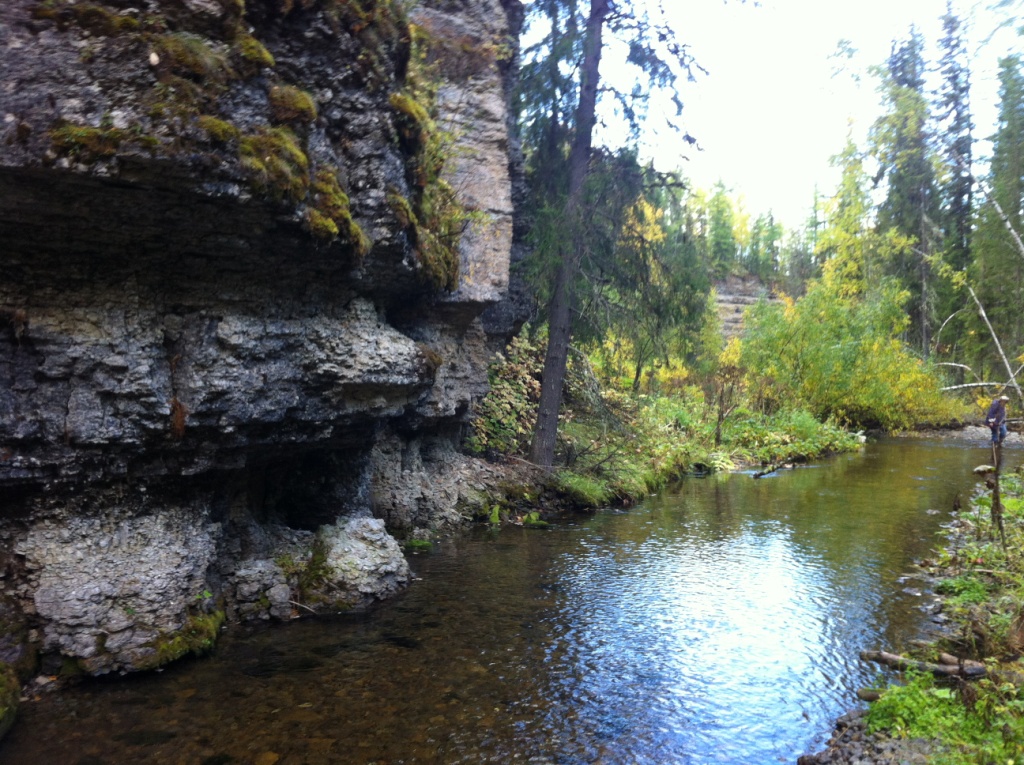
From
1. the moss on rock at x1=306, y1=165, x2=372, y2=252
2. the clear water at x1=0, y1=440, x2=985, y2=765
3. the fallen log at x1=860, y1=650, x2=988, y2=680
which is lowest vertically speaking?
the clear water at x1=0, y1=440, x2=985, y2=765

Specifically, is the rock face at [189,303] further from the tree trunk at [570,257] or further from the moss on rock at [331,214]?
the tree trunk at [570,257]

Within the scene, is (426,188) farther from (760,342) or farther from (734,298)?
(734,298)

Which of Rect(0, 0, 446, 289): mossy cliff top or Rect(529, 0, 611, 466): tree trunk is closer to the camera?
Rect(0, 0, 446, 289): mossy cliff top

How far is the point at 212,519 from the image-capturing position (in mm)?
6773

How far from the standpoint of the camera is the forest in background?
8836mm

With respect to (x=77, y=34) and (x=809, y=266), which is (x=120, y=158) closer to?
(x=77, y=34)

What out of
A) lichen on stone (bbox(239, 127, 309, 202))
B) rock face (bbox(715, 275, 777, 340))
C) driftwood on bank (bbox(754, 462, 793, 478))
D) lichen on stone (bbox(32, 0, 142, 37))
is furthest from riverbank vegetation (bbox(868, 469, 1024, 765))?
rock face (bbox(715, 275, 777, 340))

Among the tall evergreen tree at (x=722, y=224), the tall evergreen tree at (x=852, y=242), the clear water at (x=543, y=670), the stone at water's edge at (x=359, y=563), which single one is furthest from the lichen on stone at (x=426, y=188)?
the tall evergreen tree at (x=722, y=224)

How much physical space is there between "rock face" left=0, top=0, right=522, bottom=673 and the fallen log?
501 centimetres

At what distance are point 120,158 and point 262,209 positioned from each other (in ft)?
3.59

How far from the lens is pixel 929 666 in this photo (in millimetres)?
5312

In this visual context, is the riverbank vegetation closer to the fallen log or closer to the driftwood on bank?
the fallen log

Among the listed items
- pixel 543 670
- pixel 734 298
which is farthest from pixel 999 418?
pixel 734 298

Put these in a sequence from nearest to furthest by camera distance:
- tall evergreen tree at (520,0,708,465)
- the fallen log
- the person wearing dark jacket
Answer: the fallen log
the person wearing dark jacket
tall evergreen tree at (520,0,708,465)
